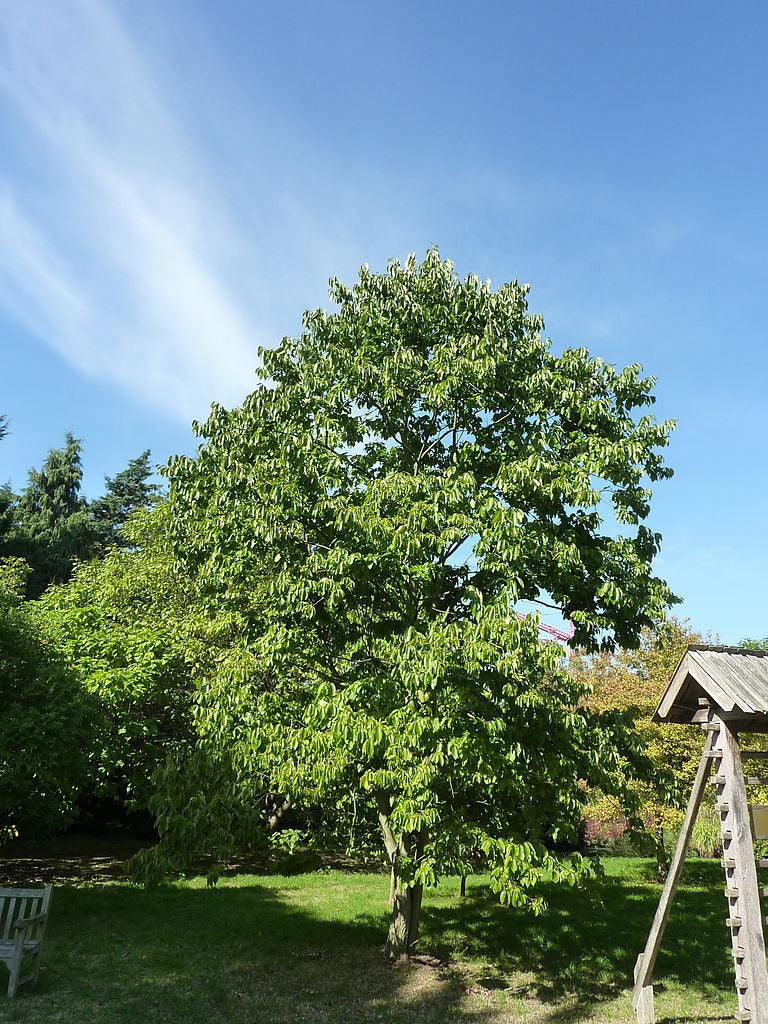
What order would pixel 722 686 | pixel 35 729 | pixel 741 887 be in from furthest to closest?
pixel 35 729 → pixel 722 686 → pixel 741 887

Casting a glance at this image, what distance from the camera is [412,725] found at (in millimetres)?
7289

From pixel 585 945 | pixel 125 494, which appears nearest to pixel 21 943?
pixel 585 945

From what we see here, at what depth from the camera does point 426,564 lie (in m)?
8.79

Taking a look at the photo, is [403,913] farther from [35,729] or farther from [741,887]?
[35,729]

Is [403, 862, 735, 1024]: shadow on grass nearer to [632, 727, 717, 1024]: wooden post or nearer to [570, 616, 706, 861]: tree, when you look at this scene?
[632, 727, 717, 1024]: wooden post

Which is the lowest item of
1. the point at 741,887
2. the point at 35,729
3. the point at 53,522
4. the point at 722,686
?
the point at 741,887

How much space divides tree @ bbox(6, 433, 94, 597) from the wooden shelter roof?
24.5 meters

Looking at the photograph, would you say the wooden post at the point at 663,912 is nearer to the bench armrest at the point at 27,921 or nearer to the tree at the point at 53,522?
the bench armrest at the point at 27,921

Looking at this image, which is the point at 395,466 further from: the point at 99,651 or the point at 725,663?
the point at 99,651

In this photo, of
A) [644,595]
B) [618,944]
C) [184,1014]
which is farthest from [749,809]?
[184,1014]

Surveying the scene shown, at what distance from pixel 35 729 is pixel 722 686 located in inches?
388

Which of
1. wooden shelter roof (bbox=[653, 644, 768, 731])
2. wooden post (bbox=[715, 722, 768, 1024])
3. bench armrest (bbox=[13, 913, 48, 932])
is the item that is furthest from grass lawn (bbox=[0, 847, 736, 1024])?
wooden shelter roof (bbox=[653, 644, 768, 731])

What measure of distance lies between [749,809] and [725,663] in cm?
171

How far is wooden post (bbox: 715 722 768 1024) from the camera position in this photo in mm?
6922
